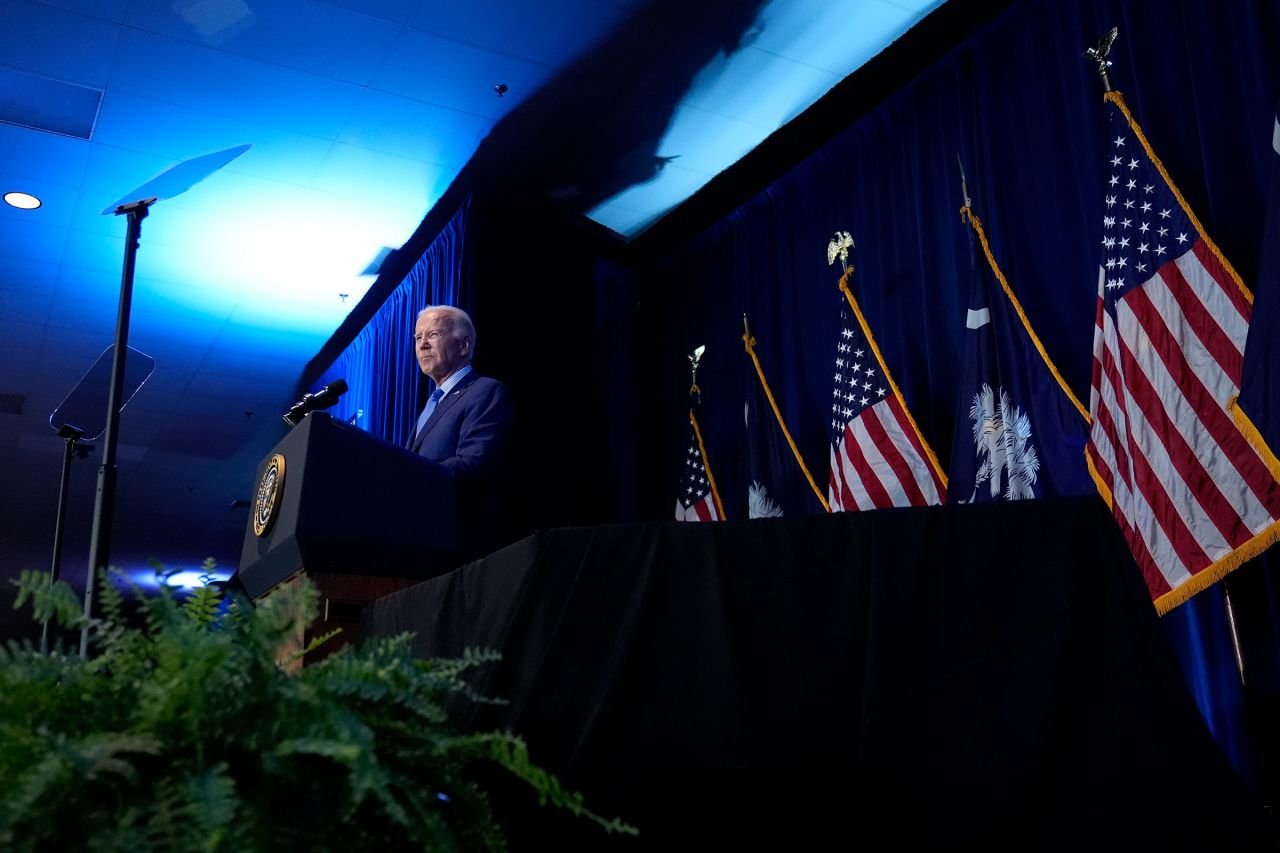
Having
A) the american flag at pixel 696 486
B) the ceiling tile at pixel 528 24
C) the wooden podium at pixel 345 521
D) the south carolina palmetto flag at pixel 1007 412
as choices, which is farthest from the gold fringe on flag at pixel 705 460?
the wooden podium at pixel 345 521

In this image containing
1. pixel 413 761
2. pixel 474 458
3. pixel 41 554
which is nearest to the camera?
pixel 413 761

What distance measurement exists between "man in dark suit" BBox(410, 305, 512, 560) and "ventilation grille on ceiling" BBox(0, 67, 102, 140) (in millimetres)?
2386

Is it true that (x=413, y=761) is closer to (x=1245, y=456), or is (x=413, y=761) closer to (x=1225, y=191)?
(x=1245, y=456)

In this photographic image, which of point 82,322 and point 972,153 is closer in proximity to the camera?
point 972,153

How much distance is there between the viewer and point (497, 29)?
4.17 meters

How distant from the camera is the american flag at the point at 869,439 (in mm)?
3871

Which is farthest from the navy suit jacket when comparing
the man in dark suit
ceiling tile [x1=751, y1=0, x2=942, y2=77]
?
ceiling tile [x1=751, y1=0, x2=942, y2=77]

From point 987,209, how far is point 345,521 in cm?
281

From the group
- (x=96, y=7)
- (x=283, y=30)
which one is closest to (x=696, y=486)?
(x=283, y=30)

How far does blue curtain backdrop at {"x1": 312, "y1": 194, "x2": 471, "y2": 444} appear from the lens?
17.3 ft

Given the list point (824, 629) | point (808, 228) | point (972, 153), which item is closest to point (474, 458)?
point (824, 629)

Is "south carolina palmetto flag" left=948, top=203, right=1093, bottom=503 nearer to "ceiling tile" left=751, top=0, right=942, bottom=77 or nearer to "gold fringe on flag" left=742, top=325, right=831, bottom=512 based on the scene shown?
"gold fringe on flag" left=742, top=325, right=831, bottom=512

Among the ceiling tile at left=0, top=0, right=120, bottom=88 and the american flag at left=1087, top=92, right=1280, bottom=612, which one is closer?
the american flag at left=1087, top=92, right=1280, bottom=612

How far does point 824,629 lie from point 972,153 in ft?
10.5
